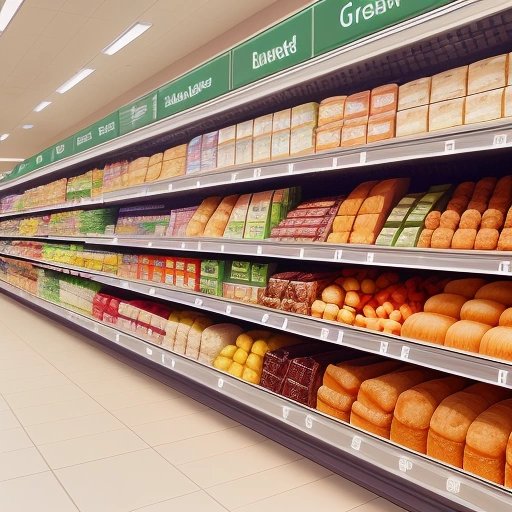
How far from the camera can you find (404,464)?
5.65 ft

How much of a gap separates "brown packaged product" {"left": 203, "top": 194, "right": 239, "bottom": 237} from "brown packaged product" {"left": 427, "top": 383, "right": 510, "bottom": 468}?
65.1 inches

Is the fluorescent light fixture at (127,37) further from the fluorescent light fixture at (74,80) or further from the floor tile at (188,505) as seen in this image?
the floor tile at (188,505)

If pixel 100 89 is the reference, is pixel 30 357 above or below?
below

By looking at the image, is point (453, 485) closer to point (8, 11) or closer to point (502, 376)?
point (502, 376)

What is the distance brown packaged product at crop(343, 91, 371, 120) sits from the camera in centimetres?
207

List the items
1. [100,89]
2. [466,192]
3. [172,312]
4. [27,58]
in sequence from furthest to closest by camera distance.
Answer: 1. [100,89]
2. [27,58]
3. [172,312]
4. [466,192]

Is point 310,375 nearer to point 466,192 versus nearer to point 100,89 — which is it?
point 466,192

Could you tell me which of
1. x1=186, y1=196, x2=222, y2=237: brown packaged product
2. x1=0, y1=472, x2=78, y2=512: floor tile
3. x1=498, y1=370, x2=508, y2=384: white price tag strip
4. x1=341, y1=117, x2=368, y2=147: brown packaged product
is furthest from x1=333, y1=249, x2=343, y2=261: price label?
x1=0, y1=472, x2=78, y2=512: floor tile

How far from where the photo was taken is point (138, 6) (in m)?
5.82

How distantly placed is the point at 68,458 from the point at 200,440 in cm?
65

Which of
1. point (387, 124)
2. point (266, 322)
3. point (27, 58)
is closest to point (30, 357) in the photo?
point (266, 322)

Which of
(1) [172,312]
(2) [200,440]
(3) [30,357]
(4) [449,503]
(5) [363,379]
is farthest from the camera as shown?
(3) [30,357]

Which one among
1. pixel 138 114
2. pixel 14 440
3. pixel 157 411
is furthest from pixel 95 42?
pixel 14 440

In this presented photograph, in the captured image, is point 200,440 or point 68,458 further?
point 200,440
